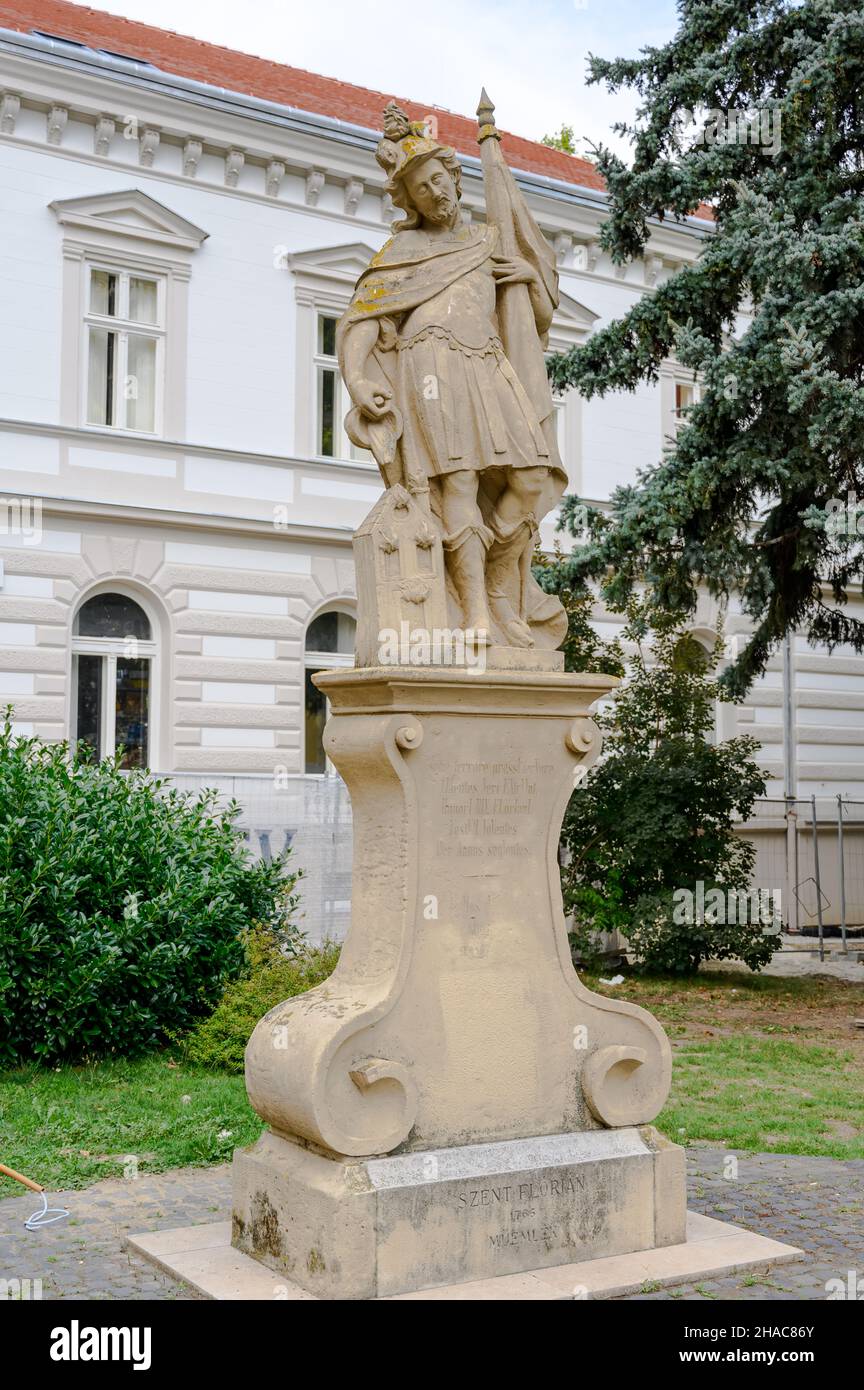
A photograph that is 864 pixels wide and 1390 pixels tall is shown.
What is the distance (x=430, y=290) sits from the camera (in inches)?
242

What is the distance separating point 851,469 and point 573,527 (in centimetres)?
256

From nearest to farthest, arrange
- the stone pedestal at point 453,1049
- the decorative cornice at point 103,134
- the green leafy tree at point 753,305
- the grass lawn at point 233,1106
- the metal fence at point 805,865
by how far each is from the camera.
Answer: the stone pedestal at point 453,1049 < the grass lawn at point 233,1106 < the green leafy tree at point 753,305 < the decorative cornice at point 103,134 < the metal fence at point 805,865

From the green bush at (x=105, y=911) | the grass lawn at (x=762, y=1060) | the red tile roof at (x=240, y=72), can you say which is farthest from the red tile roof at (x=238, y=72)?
the grass lawn at (x=762, y=1060)

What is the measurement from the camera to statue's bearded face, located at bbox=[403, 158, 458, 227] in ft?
20.3

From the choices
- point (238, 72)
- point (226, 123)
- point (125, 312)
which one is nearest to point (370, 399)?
point (125, 312)

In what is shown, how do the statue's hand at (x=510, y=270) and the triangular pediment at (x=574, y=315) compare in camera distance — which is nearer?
the statue's hand at (x=510, y=270)

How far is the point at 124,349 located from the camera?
17.9 metres

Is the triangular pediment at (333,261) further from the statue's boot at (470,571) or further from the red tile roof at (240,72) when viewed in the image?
the statue's boot at (470,571)

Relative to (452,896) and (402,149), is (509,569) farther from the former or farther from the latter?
(402,149)

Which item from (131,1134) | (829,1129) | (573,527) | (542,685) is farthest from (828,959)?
(542,685)

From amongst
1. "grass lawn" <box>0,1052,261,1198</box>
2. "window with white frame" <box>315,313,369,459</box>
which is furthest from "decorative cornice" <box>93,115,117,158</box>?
"grass lawn" <box>0,1052,261,1198</box>

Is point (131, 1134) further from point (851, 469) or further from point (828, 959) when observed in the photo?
point (828, 959)

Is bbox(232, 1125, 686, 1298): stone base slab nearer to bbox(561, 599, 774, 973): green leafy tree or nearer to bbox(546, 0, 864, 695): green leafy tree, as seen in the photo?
bbox(546, 0, 864, 695): green leafy tree

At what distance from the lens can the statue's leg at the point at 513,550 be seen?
620 centimetres
